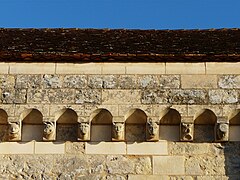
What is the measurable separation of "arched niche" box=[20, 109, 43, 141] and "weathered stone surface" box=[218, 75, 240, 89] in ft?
6.82

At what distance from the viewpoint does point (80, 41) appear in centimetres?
835

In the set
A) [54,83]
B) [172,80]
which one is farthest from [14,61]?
[172,80]

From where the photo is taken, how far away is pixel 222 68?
22.6 feet

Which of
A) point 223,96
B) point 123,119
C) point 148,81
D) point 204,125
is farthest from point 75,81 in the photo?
point 223,96

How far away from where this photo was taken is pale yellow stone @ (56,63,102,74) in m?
6.90

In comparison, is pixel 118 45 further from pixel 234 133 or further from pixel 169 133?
pixel 234 133

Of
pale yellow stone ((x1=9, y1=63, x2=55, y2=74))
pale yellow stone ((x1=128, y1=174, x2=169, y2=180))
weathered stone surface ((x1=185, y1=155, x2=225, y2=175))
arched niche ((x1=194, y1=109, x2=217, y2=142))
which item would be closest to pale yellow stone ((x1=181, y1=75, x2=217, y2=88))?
arched niche ((x1=194, y1=109, x2=217, y2=142))

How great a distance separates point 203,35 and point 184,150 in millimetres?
2800

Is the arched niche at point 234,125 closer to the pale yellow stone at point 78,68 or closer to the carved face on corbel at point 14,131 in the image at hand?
the pale yellow stone at point 78,68

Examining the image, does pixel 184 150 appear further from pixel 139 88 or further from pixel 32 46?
pixel 32 46

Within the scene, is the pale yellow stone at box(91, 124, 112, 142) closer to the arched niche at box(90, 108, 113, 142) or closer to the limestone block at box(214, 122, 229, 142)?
the arched niche at box(90, 108, 113, 142)

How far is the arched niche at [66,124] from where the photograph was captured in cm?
664

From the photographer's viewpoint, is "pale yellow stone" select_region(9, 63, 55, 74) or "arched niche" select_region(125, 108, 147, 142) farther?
"pale yellow stone" select_region(9, 63, 55, 74)

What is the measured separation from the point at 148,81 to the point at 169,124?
0.55 m
